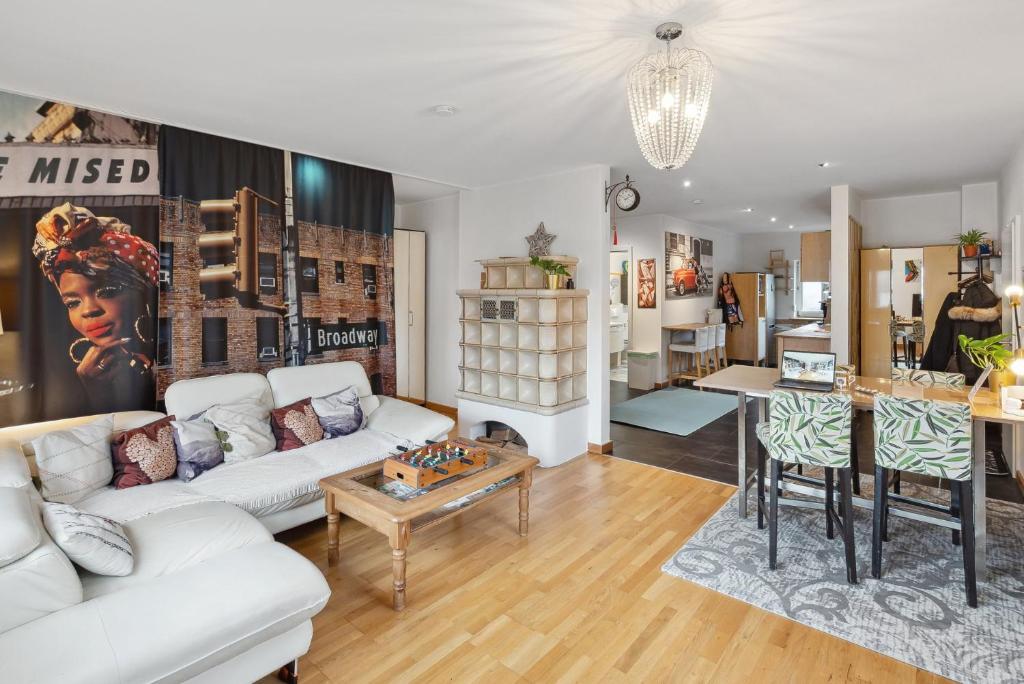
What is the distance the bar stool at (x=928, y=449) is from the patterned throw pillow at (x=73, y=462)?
383cm

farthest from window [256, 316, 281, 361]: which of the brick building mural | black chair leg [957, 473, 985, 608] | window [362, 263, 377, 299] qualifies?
black chair leg [957, 473, 985, 608]

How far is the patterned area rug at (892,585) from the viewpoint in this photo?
210 cm

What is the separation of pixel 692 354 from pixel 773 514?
5.91 metres

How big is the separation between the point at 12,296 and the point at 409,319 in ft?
11.6

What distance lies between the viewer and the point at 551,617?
2.34m

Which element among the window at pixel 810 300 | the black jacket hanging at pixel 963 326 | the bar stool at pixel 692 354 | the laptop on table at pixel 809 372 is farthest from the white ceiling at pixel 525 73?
the window at pixel 810 300

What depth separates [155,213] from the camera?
11.1 feet

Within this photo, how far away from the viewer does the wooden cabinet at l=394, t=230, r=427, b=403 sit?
5.95 meters

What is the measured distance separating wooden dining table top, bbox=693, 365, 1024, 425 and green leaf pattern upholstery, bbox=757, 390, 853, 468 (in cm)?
26

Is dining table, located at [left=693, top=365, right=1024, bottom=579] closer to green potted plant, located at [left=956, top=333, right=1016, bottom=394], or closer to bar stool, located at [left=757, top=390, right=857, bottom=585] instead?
green potted plant, located at [left=956, top=333, right=1016, bottom=394]

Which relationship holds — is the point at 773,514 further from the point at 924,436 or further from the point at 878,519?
the point at 924,436

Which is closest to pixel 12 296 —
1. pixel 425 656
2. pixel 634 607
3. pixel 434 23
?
pixel 434 23

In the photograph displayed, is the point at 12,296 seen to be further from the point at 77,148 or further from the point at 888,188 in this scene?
the point at 888,188

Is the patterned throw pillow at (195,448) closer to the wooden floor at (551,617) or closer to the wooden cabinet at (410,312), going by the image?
the wooden floor at (551,617)
